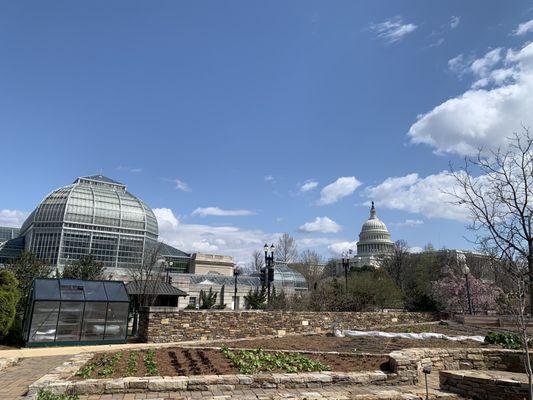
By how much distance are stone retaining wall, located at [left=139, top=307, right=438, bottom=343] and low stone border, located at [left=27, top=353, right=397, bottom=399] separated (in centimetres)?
766

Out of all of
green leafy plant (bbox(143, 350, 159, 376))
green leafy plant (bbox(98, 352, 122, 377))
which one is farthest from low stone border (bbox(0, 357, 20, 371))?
green leafy plant (bbox(143, 350, 159, 376))

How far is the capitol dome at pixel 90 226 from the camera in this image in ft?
162

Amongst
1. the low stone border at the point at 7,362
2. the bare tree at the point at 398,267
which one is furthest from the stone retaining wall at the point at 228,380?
A: the bare tree at the point at 398,267

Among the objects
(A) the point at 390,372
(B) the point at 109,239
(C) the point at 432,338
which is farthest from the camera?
(B) the point at 109,239

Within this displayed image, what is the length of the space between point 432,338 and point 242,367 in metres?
8.48

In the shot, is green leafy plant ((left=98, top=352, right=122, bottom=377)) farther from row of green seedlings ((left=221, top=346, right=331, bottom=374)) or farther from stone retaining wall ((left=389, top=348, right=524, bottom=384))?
stone retaining wall ((left=389, top=348, right=524, bottom=384))

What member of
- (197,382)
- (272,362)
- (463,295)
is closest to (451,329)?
(272,362)

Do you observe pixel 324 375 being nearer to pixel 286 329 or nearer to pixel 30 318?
pixel 286 329

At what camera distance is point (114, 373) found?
25.3ft

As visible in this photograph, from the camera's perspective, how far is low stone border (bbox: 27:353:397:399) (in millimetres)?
6452

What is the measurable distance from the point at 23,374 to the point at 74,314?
22.6 ft

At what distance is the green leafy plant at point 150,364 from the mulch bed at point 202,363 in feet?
0.23

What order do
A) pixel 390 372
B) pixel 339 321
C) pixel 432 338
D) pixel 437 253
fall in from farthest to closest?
pixel 437 253 → pixel 339 321 → pixel 432 338 → pixel 390 372

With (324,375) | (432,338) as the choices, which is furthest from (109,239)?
(324,375)
